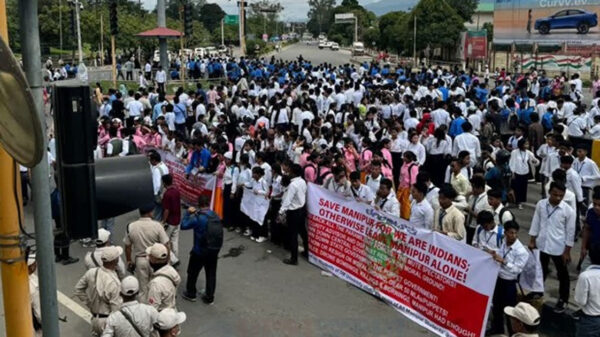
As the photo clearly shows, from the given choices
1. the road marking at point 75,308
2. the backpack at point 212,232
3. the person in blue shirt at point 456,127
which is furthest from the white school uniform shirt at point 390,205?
the person in blue shirt at point 456,127

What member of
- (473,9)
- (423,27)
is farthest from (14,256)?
(473,9)

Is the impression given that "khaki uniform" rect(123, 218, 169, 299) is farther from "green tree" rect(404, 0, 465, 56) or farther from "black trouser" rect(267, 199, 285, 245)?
"green tree" rect(404, 0, 465, 56)

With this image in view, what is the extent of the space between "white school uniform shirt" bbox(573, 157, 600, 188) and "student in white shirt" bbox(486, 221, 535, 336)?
149 inches

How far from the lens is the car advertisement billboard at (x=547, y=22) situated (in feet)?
A: 117

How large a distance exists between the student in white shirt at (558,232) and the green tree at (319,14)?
164606 millimetres

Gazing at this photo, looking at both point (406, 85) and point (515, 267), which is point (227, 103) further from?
point (515, 267)

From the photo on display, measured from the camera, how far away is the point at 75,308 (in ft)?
25.7

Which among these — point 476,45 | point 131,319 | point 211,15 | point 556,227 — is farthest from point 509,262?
point 211,15

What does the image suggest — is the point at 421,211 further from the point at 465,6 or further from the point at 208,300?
the point at 465,6

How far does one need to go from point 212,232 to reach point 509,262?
349cm

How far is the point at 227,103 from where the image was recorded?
1966 centimetres

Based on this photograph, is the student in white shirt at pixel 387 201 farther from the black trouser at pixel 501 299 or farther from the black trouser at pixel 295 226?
the black trouser at pixel 501 299

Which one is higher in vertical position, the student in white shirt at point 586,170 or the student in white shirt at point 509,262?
the student in white shirt at point 586,170

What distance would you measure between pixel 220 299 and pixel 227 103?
1224 centimetres
